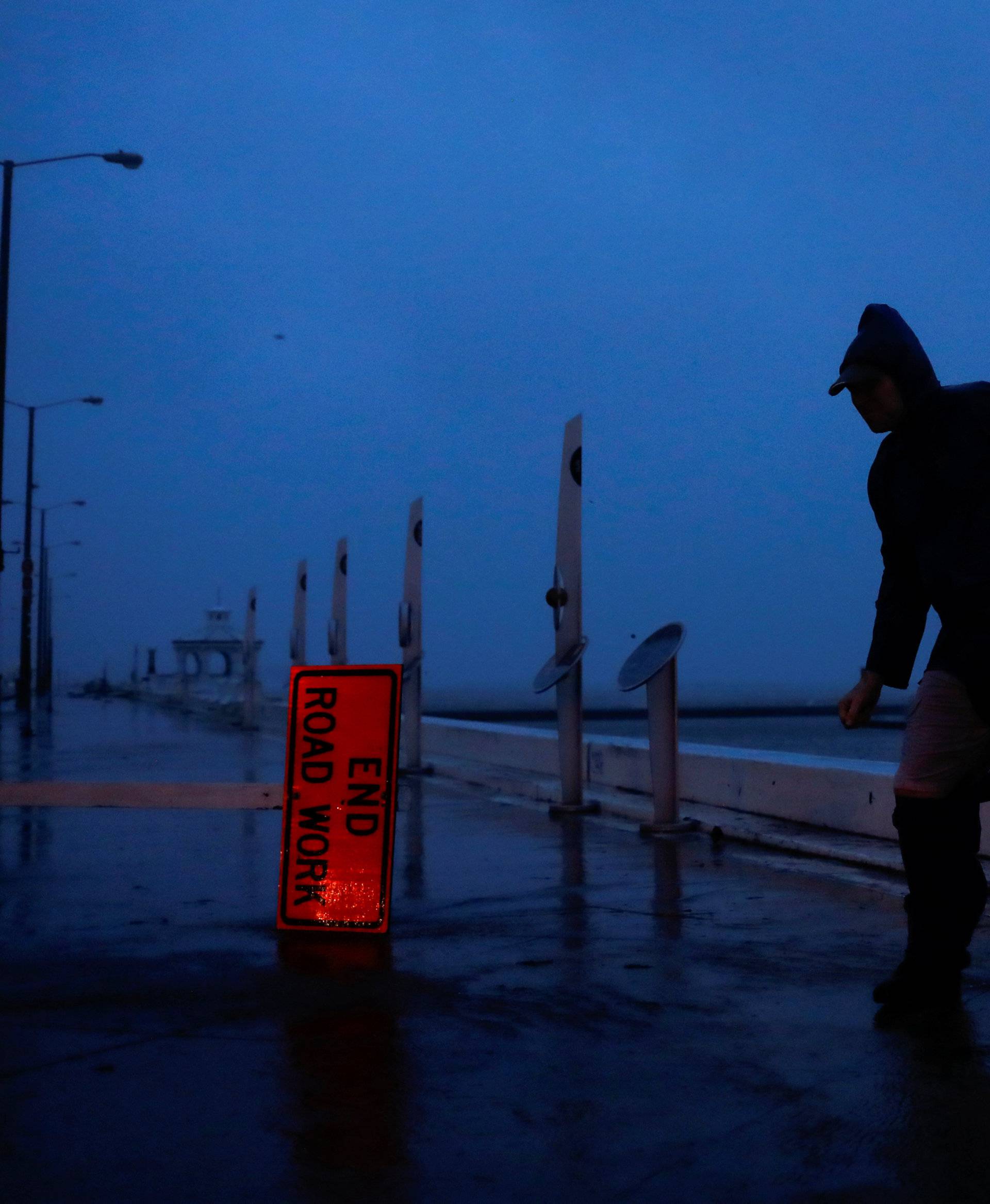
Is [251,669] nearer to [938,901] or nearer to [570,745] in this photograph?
[570,745]

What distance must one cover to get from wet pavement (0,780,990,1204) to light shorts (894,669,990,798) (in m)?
0.65

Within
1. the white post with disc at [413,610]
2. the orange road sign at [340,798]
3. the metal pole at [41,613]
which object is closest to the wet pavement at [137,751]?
the white post with disc at [413,610]

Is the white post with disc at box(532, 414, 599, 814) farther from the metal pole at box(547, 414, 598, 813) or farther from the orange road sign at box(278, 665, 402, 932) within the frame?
the orange road sign at box(278, 665, 402, 932)

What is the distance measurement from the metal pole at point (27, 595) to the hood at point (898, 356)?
1131 inches

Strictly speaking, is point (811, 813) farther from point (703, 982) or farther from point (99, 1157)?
point (99, 1157)

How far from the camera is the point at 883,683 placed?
13.8ft

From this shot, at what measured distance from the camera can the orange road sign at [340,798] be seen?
5387 mm

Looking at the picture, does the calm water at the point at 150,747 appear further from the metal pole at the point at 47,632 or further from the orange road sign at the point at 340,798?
the metal pole at the point at 47,632

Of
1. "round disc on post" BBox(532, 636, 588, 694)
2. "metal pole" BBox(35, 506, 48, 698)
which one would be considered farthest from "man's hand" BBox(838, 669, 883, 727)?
"metal pole" BBox(35, 506, 48, 698)

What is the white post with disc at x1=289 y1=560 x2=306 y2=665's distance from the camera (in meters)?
20.0

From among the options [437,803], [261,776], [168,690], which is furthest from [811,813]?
[168,690]

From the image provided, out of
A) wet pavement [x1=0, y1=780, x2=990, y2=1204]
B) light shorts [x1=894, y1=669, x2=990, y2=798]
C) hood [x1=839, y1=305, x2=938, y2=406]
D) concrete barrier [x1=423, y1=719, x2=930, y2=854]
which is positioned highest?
A: hood [x1=839, y1=305, x2=938, y2=406]

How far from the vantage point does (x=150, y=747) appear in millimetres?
20188

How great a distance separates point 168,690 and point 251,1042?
5413 cm
